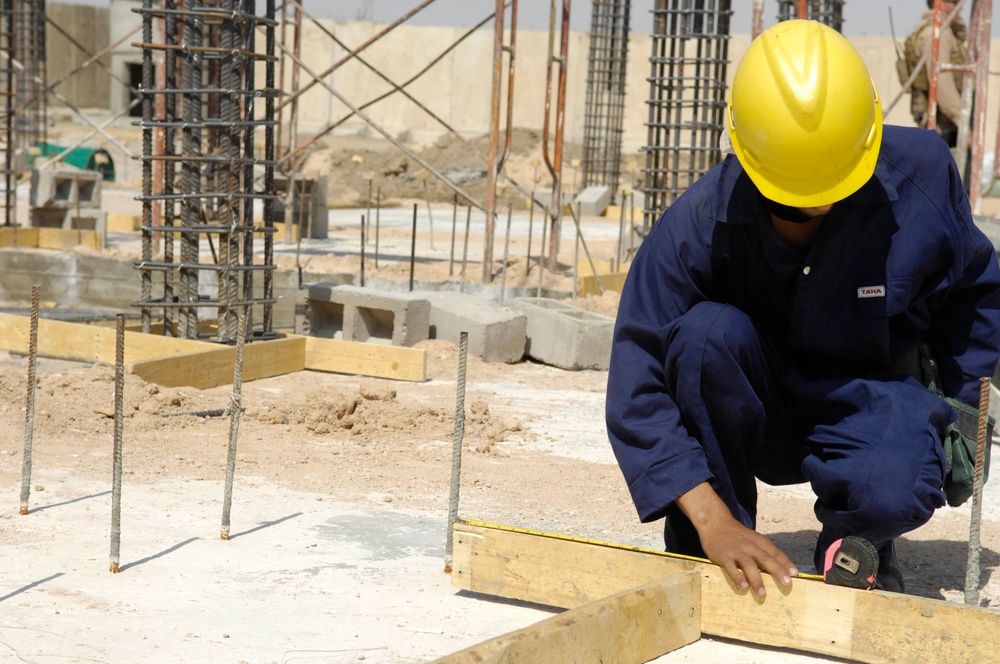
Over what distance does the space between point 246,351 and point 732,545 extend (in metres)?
3.98

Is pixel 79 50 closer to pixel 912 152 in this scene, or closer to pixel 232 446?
pixel 232 446

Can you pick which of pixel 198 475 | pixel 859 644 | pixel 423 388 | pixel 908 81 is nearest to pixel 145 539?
pixel 198 475

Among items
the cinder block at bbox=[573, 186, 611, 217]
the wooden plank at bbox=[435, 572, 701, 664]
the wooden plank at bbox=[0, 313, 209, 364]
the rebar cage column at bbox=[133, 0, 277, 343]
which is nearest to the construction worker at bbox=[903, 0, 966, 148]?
the rebar cage column at bbox=[133, 0, 277, 343]

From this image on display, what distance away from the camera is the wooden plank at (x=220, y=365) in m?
5.70

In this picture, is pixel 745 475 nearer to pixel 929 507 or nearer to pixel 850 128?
pixel 929 507

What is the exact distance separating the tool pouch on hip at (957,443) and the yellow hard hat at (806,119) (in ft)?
2.05

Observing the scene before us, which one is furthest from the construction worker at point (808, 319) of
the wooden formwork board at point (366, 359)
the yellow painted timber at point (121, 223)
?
the yellow painted timber at point (121, 223)

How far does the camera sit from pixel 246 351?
612cm

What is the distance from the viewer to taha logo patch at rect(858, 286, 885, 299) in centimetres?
277

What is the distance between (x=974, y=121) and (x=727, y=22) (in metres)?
2.88

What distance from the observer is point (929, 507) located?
275 cm

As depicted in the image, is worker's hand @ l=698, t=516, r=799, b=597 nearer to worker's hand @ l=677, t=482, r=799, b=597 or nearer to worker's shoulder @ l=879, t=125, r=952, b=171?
worker's hand @ l=677, t=482, r=799, b=597

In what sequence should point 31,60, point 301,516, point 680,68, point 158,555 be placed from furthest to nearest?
point 31,60, point 680,68, point 301,516, point 158,555

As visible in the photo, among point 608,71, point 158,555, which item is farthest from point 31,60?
point 158,555
